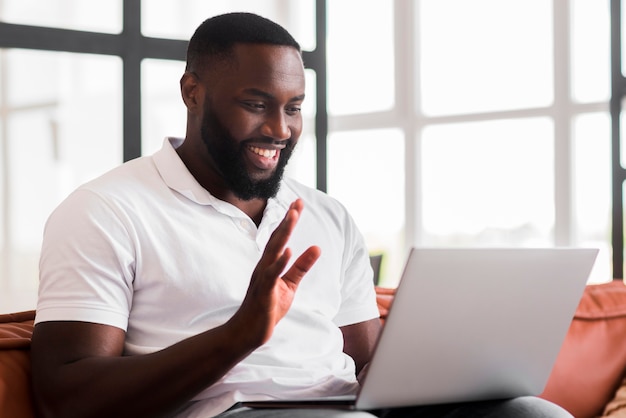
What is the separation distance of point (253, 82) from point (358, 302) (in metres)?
0.49

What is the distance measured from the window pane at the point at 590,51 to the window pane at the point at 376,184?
1.07 meters

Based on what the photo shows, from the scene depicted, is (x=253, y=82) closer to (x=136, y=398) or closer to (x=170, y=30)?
(x=136, y=398)

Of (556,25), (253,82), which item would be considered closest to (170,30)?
(556,25)

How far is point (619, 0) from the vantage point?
140 inches

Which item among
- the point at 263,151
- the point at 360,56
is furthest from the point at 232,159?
the point at 360,56

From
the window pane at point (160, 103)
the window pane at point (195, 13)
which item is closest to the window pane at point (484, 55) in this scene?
the window pane at point (195, 13)

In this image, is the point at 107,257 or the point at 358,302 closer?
the point at 107,257

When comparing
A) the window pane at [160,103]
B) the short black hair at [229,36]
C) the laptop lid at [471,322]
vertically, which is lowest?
the laptop lid at [471,322]

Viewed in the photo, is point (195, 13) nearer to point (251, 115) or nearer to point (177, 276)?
point (251, 115)

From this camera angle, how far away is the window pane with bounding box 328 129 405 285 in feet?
15.9

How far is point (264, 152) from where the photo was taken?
1.63 m

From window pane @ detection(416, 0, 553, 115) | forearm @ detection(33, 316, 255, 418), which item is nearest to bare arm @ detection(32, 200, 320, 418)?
forearm @ detection(33, 316, 255, 418)

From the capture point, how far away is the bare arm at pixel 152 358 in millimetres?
1209

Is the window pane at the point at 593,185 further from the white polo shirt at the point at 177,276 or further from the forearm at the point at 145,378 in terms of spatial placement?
the forearm at the point at 145,378
